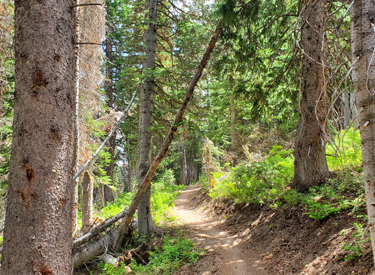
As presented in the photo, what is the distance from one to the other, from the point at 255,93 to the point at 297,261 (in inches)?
185

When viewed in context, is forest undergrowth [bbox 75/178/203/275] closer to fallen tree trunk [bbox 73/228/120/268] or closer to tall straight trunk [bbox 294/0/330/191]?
fallen tree trunk [bbox 73/228/120/268]

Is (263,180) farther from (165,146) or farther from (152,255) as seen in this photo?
(152,255)

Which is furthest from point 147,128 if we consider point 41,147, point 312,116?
point 41,147

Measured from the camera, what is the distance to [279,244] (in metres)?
5.07

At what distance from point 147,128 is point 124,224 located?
304 cm

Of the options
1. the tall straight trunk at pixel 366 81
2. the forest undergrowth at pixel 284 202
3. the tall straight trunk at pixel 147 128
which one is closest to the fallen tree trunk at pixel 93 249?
the forest undergrowth at pixel 284 202

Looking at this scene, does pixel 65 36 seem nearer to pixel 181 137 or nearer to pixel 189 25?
pixel 189 25

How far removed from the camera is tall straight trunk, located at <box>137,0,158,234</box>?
7.51 m

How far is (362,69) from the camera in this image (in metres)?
2.16

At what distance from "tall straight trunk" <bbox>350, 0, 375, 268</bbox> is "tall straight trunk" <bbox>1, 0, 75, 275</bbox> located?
2.89 metres

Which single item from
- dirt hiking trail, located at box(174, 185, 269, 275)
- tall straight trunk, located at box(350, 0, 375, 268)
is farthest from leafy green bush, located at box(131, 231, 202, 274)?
tall straight trunk, located at box(350, 0, 375, 268)

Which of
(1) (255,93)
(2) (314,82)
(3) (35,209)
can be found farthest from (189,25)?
(3) (35,209)

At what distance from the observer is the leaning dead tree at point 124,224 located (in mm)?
6027

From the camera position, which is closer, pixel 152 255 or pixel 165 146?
pixel 152 255
